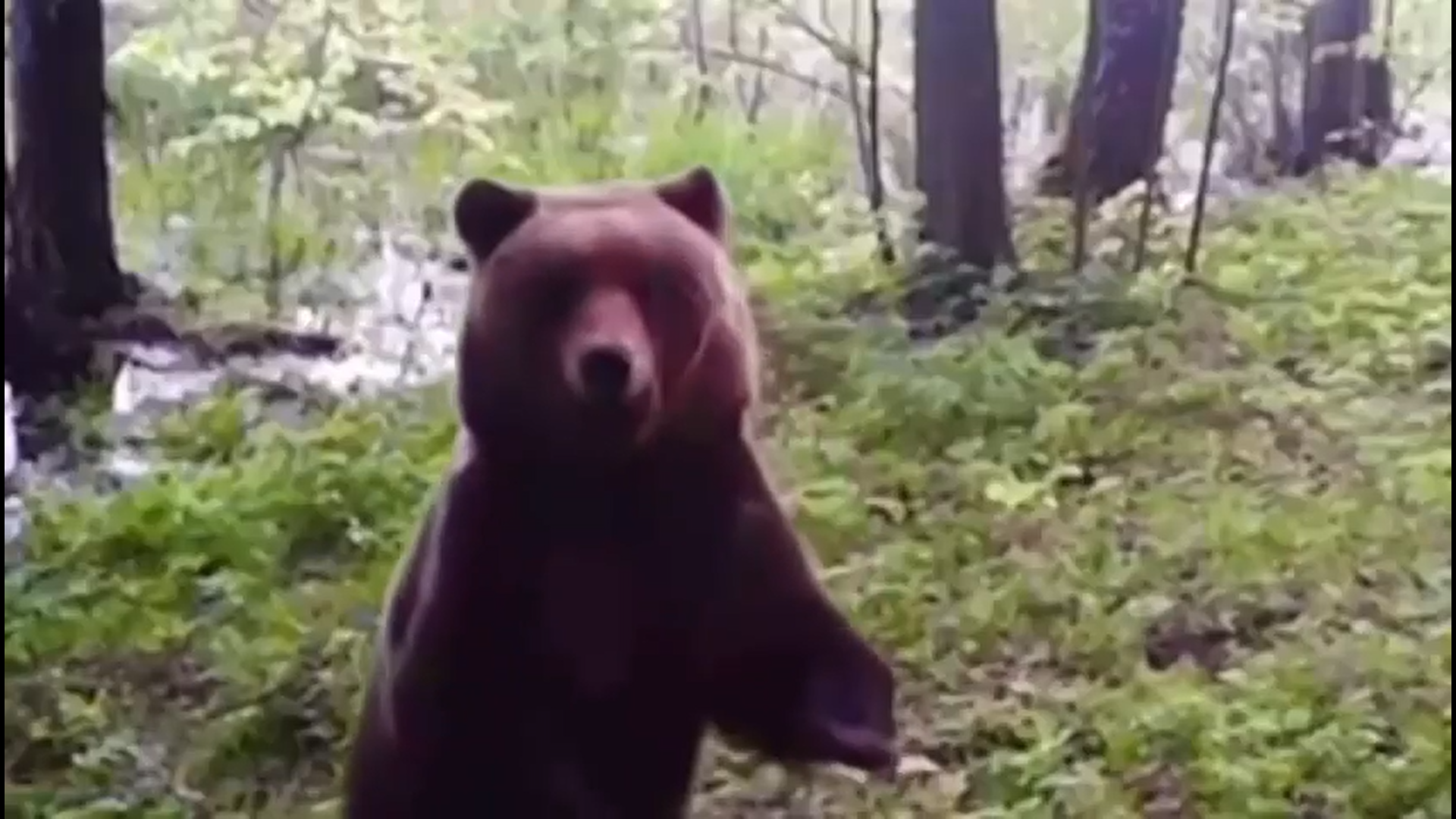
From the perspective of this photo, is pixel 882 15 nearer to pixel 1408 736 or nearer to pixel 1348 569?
pixel 1348 569

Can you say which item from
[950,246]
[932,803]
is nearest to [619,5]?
[950,246]

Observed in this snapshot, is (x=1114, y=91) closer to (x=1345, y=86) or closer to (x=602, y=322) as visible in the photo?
(x=1345, y=86)

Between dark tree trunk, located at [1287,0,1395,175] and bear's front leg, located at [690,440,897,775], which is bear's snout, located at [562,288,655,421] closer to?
bear's front leg, located at [690,440,897,775]

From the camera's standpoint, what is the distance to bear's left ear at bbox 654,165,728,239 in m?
1.68

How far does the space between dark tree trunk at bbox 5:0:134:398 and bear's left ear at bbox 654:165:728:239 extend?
558mm

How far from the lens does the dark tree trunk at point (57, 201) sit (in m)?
1.90

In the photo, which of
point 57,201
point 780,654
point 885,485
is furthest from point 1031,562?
point 57,201

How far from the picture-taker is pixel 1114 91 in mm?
1890

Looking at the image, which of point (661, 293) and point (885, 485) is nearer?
point (661, 293)

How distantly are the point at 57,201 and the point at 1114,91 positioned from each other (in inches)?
37.9

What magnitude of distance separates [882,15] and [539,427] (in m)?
0.53

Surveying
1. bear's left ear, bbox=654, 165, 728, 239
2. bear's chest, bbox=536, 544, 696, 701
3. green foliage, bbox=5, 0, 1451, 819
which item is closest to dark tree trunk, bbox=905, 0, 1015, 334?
green foliage, bbox=5, 0, 1451, 819

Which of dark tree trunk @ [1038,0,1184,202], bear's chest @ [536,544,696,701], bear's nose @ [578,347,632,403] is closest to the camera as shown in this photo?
bear's nose @ [578,347,632,403]

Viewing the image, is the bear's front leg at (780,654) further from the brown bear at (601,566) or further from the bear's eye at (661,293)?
the bear's eye at (661,293)
